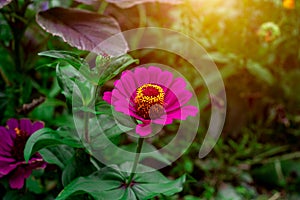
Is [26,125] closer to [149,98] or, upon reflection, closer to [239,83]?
[149,98]

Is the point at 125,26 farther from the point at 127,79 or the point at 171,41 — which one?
the point at 127,79

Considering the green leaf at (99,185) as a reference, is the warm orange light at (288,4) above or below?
above

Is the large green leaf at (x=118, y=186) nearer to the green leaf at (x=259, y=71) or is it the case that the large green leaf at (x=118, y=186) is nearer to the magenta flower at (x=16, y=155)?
the magenta flower at (x=16, y=155)

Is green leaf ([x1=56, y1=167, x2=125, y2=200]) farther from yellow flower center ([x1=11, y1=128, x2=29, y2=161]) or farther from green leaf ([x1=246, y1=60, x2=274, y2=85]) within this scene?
green leaf ([x1=246, y1=60, x2=274, y2=85])

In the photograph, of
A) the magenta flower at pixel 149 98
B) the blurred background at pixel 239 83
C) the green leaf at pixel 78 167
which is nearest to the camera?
the magenta flower at pixel 149 98

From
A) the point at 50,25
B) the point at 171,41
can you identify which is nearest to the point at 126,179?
the point at 50,25

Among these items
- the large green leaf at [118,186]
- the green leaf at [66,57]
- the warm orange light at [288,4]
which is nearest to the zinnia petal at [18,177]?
the large green leaf at [118,186]

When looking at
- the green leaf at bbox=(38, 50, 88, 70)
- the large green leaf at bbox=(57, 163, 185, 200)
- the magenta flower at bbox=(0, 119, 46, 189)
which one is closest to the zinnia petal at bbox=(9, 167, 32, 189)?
the magenta flower at bbox=(0, 119, 46, 189)
